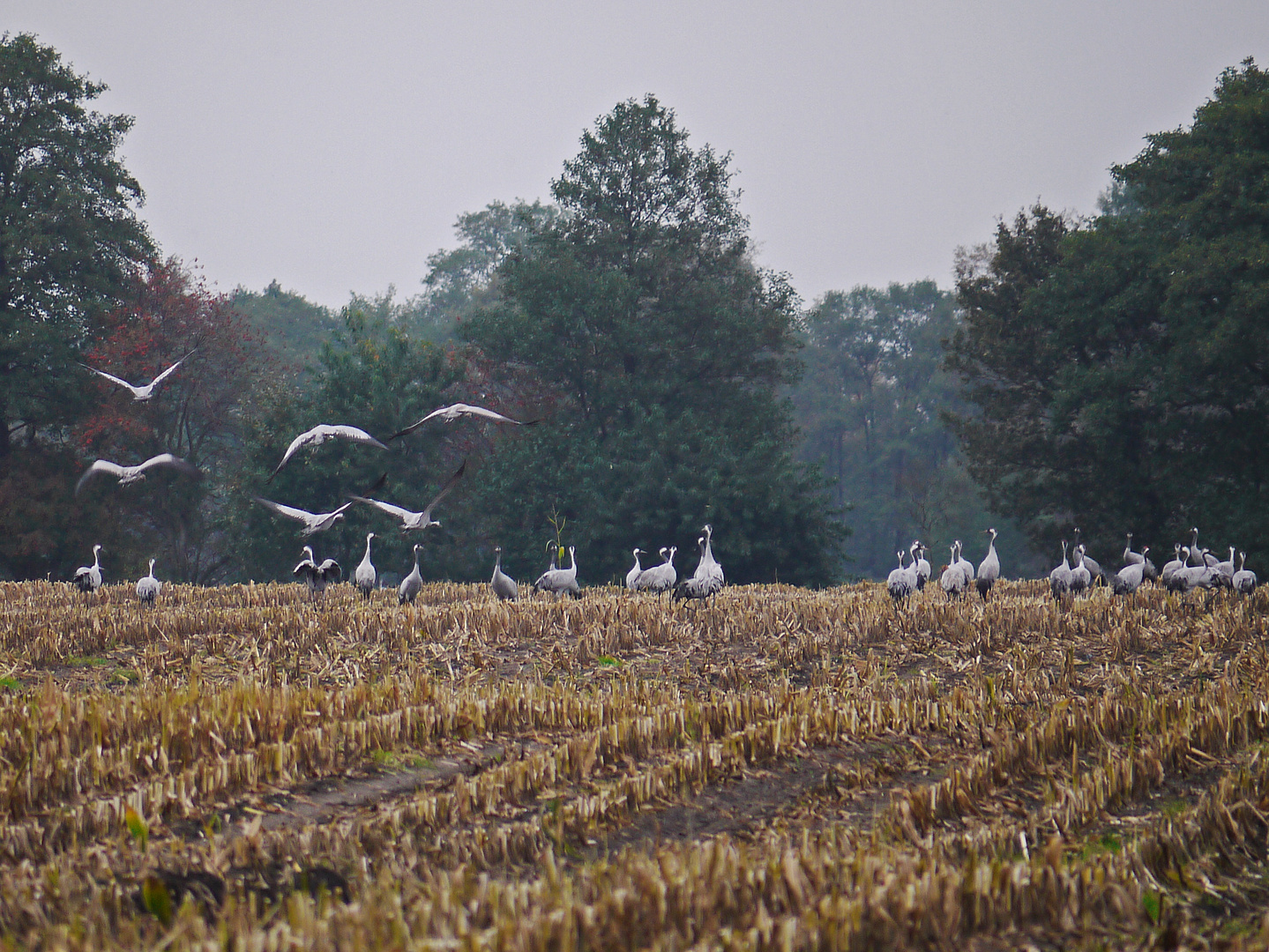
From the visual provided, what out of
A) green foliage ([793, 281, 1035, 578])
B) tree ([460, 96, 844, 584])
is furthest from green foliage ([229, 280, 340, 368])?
green foliage ([793, 281, 1035, 578])

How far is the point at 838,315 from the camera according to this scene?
73.8 meters

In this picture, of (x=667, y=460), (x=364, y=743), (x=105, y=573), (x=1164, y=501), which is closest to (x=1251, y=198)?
(x=1164, y=501)

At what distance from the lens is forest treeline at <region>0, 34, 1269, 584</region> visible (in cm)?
3005

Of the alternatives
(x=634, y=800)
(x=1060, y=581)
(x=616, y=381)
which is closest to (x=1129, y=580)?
(x=1060, y=581)

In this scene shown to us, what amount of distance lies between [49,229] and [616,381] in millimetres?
19704

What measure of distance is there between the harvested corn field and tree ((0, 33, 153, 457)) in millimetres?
25277

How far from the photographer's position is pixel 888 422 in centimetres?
6788

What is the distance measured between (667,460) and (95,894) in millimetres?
31748

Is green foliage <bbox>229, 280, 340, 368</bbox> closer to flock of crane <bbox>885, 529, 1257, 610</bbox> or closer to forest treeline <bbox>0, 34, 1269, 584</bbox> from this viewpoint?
forest treeline <bbox>0, 34, 1269, 584</bbox>

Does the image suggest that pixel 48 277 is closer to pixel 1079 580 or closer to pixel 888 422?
pixel 1079 580

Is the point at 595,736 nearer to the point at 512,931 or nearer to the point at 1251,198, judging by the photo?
the point at 512,931

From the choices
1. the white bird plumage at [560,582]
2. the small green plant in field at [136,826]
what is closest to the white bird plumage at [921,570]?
the white bird plumage at [560,582]

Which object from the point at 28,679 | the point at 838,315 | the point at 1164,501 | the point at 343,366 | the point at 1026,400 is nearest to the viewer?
the point at 28,679

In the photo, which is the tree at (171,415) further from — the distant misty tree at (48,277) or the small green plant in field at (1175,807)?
the small green plant in field at (1175,807)
